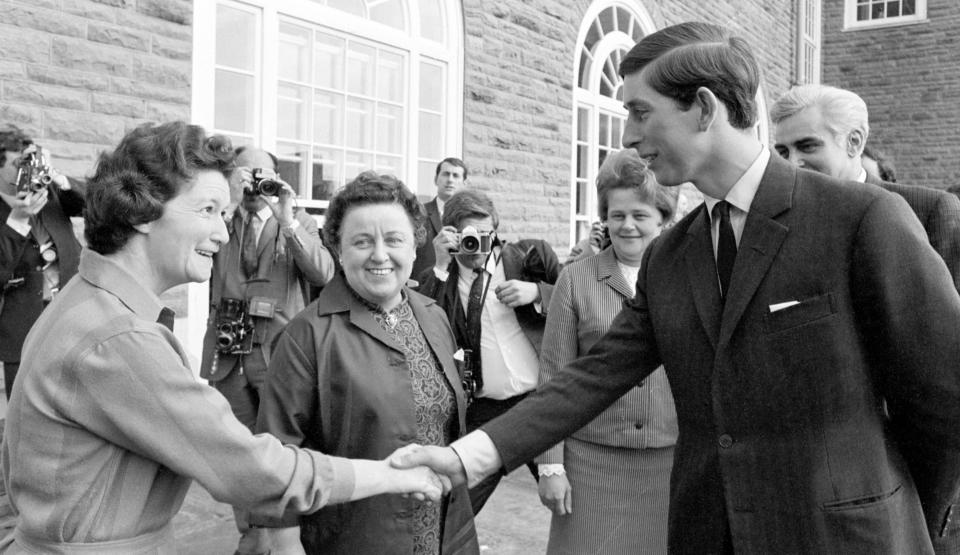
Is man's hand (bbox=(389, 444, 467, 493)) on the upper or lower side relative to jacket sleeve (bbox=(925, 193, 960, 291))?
lower

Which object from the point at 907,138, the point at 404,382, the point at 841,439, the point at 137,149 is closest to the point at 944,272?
the point at 841,439

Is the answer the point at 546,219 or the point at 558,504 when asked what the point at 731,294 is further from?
the point at 546,219

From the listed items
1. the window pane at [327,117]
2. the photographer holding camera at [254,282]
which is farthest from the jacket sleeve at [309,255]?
the window pane at [327,117]

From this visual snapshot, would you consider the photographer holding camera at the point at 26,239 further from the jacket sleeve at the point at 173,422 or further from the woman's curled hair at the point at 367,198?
the jacket sleeve at the point at 173,422

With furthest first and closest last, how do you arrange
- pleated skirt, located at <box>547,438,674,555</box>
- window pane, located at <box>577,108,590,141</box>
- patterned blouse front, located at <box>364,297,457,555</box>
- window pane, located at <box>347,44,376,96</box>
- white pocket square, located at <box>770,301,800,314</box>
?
window pane, located at <box>577,108,590,141</box>
window pane, located at <box>347,44,376,96</box>
pleated skirt, located at <box>547,438,674,555</box>
patterned blouse front, located at <box>364,297,457,555</box>
white pocket square, located at <box>770,301,800,314</box>

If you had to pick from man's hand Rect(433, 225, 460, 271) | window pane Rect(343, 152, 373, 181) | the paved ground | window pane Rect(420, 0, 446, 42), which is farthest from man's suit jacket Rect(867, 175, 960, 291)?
window pane Rect(420, 0, 446, 42)

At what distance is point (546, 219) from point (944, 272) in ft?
25.2

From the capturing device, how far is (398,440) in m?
2.39

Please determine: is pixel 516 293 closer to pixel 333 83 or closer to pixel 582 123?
pixel 333 83

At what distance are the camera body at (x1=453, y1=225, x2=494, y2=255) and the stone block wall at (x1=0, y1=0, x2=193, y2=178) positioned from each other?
2.48 m

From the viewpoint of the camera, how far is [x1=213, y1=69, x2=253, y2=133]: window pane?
19.1ft

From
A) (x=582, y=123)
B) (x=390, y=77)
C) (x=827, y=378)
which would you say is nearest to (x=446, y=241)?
(x=827, y=378)

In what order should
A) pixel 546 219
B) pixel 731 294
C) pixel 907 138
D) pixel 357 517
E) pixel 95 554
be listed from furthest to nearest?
pixel 907 138 → pixel 546 219 → pixel 357 517 → pixel 731 294 → pixel 95 554

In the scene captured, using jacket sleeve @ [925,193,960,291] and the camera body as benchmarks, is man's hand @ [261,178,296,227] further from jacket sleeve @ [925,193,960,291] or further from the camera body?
jacket sleeve @ [925,193,960,291]
